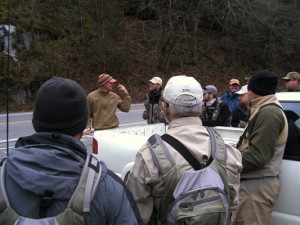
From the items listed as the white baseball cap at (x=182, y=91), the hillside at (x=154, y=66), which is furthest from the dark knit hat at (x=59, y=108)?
the hillside at (x=154, y=66)

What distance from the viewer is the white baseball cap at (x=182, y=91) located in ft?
8.04

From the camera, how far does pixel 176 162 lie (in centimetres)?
228

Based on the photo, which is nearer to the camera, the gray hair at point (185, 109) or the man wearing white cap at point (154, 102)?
the gray hair at point (185, 109)

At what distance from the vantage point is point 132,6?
32750 millimetres

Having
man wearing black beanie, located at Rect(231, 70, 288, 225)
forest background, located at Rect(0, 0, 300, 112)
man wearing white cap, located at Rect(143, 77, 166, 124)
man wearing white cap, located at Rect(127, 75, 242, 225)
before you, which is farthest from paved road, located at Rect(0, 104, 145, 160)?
man wearing white cap, located at Rect(127, 75, 242, 225)

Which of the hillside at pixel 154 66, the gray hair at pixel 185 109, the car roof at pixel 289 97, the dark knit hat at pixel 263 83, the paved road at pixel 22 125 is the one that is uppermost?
the hillside at pixel 154 66

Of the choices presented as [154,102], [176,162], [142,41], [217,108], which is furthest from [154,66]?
[176,162]

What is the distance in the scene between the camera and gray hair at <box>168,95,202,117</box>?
245 cm

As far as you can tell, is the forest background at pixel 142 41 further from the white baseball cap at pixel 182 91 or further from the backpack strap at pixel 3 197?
the backpack strap at pixel 3 197

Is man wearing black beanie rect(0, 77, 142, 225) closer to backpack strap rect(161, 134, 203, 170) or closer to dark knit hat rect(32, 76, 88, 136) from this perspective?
dark knit hat rect(32, 76, 88, 136)

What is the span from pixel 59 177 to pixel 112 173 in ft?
0.84

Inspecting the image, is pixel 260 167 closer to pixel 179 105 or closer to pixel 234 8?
pixel 179 105

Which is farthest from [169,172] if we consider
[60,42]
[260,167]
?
[60,42]

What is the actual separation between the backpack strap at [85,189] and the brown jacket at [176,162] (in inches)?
24.6
